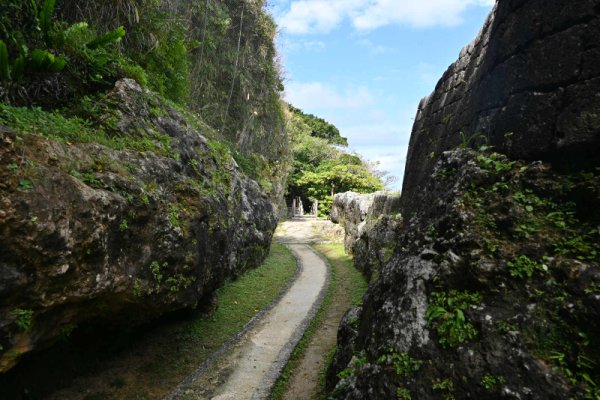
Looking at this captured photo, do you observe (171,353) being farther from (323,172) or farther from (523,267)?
(323,172)

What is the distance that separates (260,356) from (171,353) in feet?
7.39

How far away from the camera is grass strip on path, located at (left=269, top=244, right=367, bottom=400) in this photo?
784 cm

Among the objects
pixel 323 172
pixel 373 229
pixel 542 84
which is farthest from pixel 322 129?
pixel 542 84

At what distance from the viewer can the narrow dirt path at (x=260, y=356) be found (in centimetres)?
742

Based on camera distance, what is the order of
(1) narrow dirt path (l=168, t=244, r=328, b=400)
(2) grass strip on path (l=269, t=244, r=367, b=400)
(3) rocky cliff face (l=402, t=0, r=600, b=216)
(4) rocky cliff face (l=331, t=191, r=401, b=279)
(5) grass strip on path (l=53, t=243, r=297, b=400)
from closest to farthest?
(3) rocky cliff face (l=402, t=0, r=600, b=216)
(5) grass strip on path (l=53, t=243, r=297, b=400)
(1) narrow dirt path (l=168, t=244, r=328, b=400)
(2) grass strip on path (l=269, t=244, r=367, b=400)
(4) rocky cliff face (l=331, t=191, r=401, b=279)

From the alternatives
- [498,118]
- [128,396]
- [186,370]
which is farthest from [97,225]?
[498,118]

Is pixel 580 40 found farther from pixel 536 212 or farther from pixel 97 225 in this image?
pixel 97 225

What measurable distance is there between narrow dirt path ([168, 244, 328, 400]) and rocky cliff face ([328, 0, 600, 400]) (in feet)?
7.26

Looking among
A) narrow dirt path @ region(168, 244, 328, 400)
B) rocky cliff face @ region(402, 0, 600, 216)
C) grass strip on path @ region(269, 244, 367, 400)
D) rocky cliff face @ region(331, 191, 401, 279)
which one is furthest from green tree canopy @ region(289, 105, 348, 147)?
rocky cliff face @ region(402, 0, 600, 216)

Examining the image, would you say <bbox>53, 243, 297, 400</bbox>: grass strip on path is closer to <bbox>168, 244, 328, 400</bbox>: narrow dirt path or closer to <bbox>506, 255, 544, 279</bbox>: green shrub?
<bbox>168, 244, 328, 400</bbox>: narrow dirt path

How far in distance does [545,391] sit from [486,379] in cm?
52

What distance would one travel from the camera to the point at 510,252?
453 cm

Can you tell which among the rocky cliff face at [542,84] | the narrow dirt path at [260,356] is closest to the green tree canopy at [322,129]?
the narrow dirt path at [260,356]

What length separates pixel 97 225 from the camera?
4.83 metres
